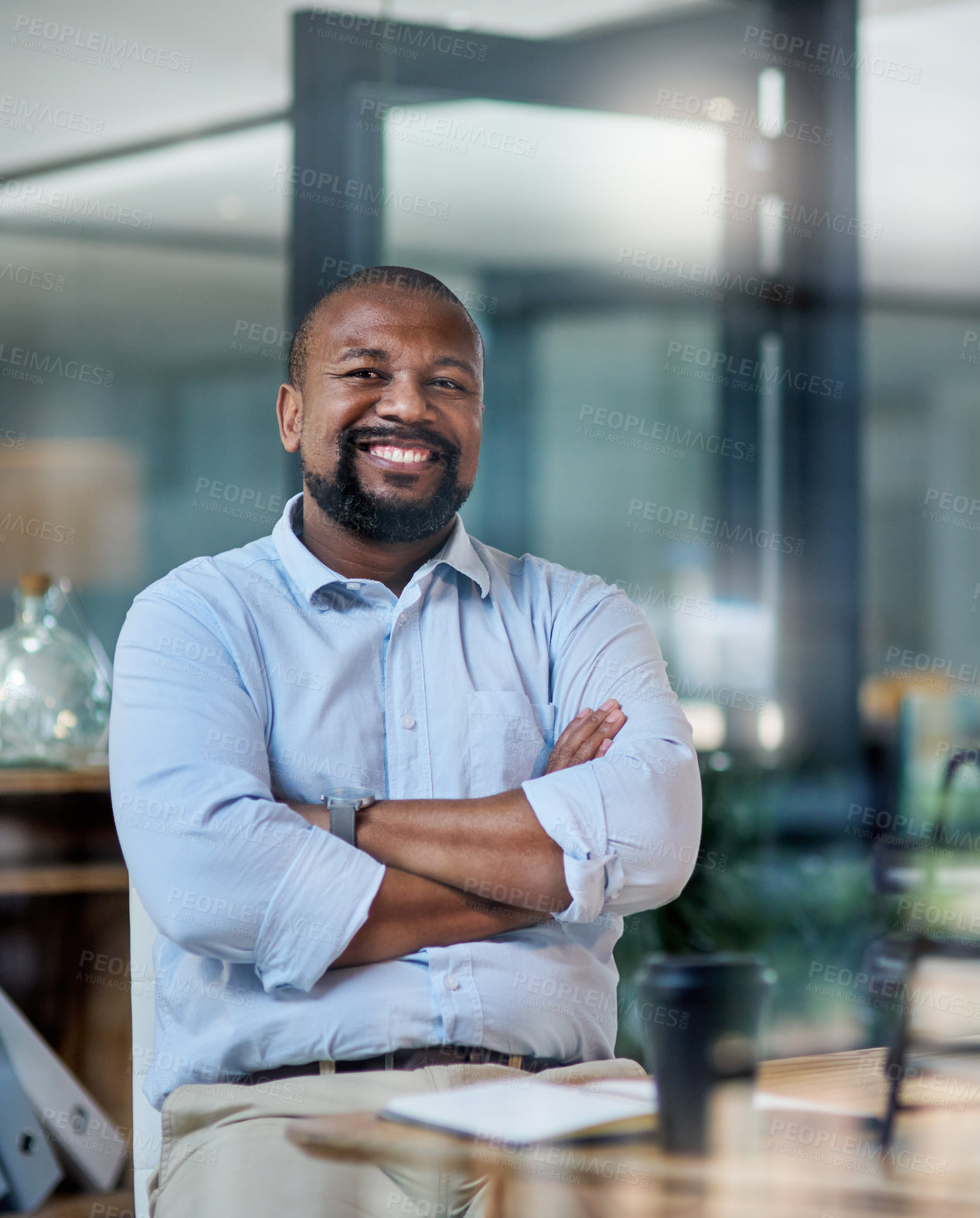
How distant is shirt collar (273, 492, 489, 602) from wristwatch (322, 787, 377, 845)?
0.27 meters

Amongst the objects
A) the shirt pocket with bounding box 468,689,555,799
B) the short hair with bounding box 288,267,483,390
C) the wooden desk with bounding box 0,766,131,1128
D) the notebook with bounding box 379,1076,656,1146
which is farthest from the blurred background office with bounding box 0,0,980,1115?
the notebook with bounding box 379,1076,656,1146

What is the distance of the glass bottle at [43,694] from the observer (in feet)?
7.64

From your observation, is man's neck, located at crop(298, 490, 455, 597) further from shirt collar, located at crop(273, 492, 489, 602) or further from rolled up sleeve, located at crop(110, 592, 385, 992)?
rolled up sleeve, located at crop(110, 592, 385, 992)

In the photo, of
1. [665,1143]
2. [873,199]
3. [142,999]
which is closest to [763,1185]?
[665,1143]

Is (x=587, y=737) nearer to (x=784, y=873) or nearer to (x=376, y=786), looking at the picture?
(x=376, y=786)

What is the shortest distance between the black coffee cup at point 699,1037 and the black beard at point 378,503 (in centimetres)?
88

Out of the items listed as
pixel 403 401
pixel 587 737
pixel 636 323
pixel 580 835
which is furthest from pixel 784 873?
pixel 403 401

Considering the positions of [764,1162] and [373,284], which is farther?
[373,284]

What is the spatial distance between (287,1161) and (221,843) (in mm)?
333

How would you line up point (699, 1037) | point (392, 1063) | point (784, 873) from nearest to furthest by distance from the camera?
point (699, 1037)
point (392, 1063)
point (784, 873)

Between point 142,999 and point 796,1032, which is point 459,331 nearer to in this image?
point 142,999

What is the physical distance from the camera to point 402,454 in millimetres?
1559

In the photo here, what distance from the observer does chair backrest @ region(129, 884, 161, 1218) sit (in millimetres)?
1540

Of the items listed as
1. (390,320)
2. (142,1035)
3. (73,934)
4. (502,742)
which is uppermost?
(390,320)
